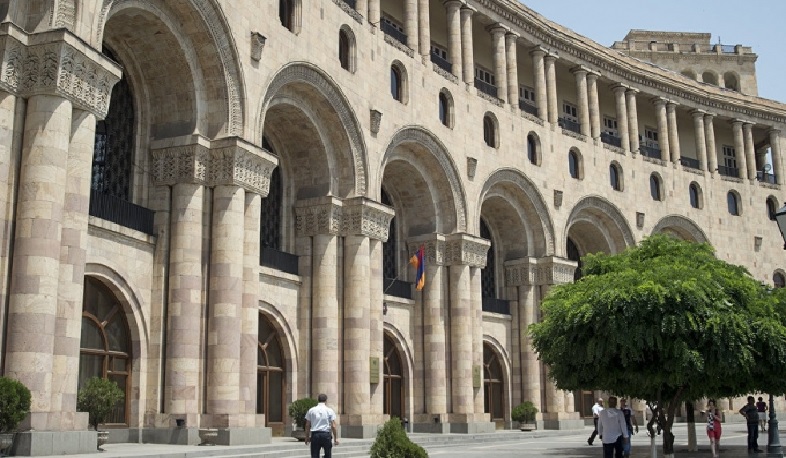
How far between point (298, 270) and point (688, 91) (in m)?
32.0

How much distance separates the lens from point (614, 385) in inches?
833

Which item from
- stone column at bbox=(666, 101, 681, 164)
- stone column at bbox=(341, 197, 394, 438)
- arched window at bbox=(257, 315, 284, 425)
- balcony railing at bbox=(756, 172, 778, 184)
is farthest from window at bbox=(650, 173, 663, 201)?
arched window at bbox=(257, 315, 284, 425)

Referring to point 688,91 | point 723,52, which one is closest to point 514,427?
point 688,91

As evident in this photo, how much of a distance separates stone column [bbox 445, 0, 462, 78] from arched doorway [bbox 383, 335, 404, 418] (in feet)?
39.7

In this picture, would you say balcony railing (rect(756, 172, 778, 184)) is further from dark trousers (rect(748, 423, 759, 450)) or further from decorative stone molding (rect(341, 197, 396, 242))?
dark trousers (rect(748, 423, 759, 450))

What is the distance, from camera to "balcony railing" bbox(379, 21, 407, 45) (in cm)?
3559

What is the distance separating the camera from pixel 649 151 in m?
51.8

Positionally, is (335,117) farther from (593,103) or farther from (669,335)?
(593,103)

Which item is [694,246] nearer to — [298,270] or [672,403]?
[672,403]

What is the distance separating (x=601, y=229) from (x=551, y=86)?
8.03m

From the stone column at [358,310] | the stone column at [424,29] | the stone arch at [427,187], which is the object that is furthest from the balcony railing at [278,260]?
the stone column at [424,29]

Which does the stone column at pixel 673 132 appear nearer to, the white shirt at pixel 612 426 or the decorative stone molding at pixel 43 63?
the white shirt at pixel 612 426

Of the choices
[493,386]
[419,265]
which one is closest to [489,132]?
[419,265]

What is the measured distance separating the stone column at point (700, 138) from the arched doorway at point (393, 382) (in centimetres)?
2722
